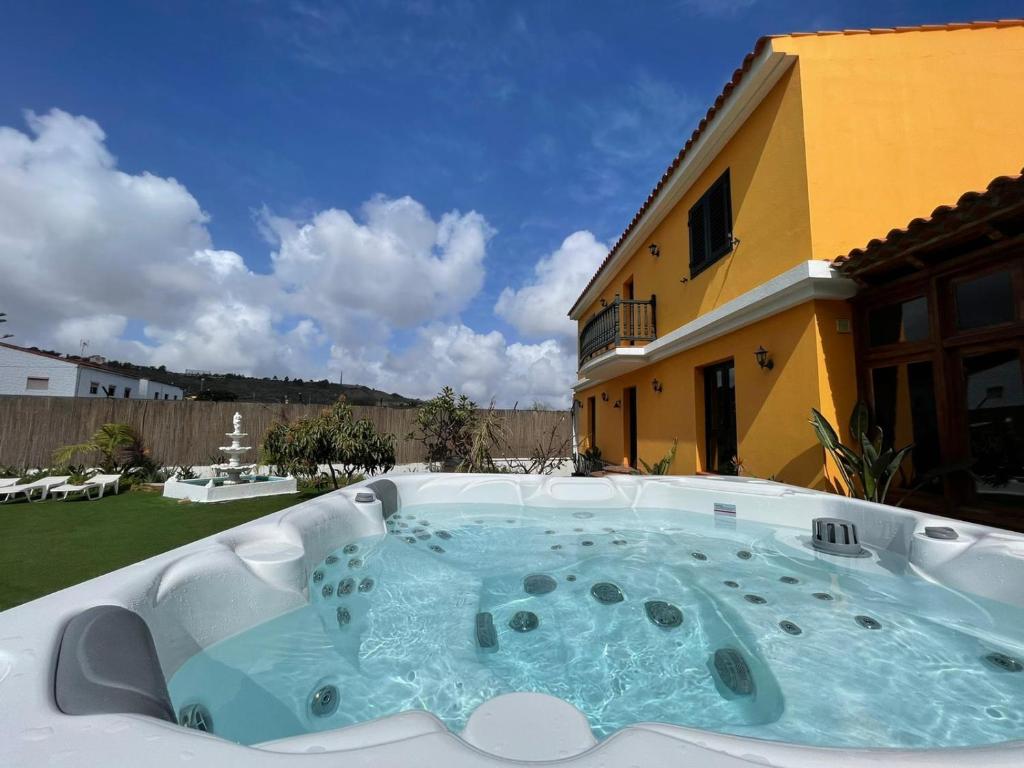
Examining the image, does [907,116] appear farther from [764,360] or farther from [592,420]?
[592,420]

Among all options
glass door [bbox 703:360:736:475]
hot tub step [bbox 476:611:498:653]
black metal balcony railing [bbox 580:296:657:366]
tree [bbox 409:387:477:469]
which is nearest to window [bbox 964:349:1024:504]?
glass door [bbox 703:360:736:475]

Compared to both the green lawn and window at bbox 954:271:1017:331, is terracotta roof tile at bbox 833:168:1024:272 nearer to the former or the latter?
window at bbox 954:271:1017:331

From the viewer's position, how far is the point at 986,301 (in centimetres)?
420

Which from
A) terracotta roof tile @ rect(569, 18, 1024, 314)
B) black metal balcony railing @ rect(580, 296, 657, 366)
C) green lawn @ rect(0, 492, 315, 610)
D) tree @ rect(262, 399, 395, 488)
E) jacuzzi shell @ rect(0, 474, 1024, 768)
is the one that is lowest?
green lawn @ rect(0, 492, 315, 610)

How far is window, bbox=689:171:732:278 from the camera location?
725 centimetres

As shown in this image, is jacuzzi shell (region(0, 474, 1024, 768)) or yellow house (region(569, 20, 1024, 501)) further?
yellow house (region(569, 20, 1024, 501))

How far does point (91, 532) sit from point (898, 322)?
1013 cm

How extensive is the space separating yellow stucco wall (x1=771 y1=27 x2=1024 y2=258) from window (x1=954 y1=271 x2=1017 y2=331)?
164 centimetres

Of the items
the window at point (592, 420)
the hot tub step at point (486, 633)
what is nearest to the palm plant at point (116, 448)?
the hot tub step at point (486, 633)

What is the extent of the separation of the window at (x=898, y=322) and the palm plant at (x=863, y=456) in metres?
0.87

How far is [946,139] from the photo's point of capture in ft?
19.0

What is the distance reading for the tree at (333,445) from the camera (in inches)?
303

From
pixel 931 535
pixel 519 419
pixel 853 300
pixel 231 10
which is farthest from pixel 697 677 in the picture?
pixel 519 419

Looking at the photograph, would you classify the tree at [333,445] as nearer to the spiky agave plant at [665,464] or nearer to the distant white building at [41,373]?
the spiky agave plant at [665,464]
